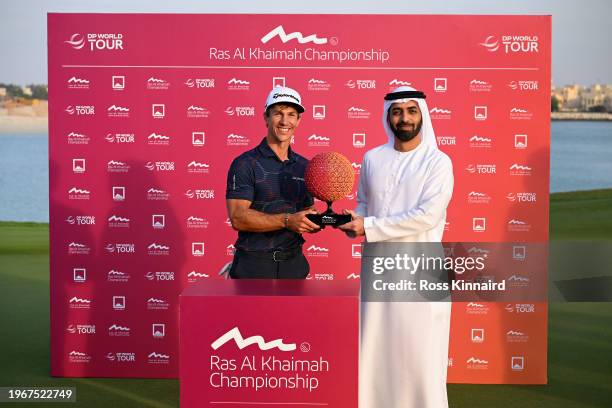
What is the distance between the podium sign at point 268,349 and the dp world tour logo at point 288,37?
3.50 meters

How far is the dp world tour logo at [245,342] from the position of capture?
3309 millimetres

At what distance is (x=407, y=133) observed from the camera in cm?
445

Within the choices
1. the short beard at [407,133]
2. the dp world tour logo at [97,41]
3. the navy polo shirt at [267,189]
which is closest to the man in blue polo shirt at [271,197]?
the navy polo shirt at [267,189]

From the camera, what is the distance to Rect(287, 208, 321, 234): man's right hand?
13.9 feet

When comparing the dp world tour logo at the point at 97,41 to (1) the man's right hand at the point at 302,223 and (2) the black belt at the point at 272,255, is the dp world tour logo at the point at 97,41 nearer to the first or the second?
(2) the black belt at the point at 272,255

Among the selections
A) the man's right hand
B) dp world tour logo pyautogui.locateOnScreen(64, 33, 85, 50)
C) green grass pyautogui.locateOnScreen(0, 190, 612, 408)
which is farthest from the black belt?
dp world tour logo pyautogui.locateOnScreen(64, 33, 85, 50)

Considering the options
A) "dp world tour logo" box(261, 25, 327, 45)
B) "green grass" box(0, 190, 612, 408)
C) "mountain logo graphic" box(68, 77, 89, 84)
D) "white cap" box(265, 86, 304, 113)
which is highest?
"dp world tour logo" box(261, 25, 327, 45)

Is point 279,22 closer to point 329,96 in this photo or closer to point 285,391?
point 329,96

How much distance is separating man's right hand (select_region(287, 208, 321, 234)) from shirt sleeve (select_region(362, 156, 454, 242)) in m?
0.30

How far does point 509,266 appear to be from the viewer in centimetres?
653

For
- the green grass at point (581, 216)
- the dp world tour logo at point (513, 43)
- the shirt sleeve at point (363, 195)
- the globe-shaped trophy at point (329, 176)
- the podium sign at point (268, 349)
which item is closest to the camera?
the podium sign at point (268, 349)

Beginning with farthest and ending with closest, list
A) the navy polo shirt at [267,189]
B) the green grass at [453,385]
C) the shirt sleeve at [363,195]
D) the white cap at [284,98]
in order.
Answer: the green grass at [453,385]
the shirt sleeve at [363,195]
the navy polo shirt at [267,189]
the white cap at [284,98]

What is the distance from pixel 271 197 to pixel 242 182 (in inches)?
7.3

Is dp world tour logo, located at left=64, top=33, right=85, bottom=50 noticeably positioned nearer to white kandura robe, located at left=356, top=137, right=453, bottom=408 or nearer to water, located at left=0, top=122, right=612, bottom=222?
white kandura robe, located at left=356, top=137, right=453, bottom=408
